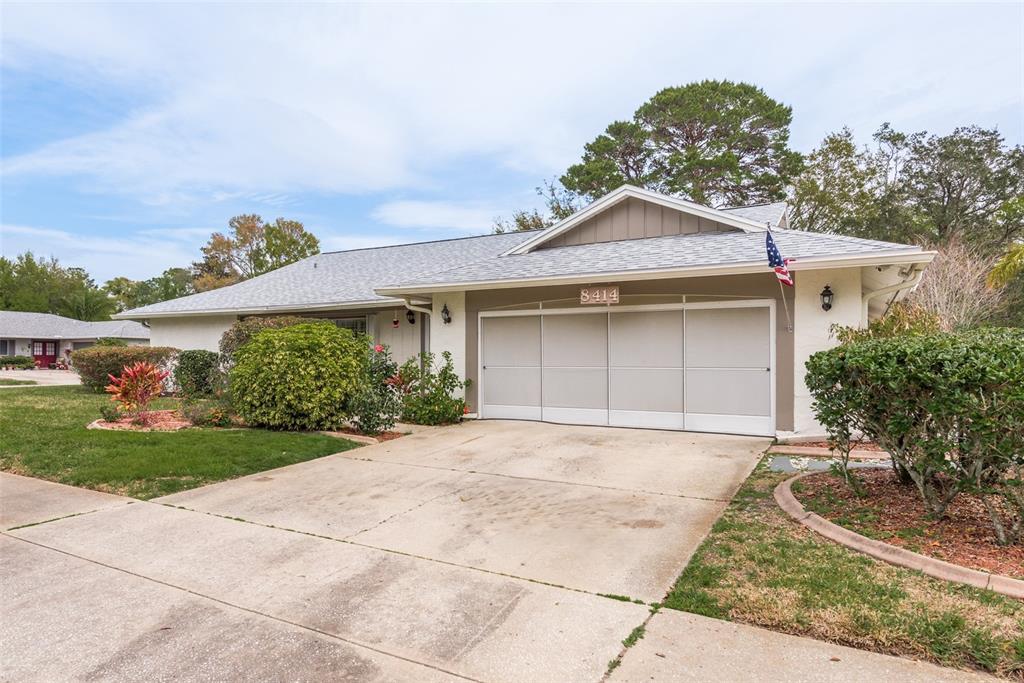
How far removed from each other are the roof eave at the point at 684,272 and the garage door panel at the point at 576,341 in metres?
0.79

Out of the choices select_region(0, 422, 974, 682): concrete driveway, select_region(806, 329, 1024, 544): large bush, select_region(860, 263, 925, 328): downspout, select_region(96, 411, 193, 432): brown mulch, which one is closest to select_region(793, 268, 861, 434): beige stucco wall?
select_region(860, 263, 925, 328): downspout

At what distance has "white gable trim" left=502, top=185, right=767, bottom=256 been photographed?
992 cm

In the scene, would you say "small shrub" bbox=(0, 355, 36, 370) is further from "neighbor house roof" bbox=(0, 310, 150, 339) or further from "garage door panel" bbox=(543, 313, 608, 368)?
"garage door panel" bbox=(543, 313, 608, 368)

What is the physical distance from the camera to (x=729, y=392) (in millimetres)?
8422

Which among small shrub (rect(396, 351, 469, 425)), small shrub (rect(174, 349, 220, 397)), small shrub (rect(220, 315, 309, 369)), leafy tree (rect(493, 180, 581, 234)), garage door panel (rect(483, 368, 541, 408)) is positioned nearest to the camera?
small shrub (rect(396, 351, 469, 425))

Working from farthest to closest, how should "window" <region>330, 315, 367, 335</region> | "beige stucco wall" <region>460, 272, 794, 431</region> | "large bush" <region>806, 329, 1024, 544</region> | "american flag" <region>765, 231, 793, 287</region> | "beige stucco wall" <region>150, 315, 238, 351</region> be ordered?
"beige stucco wall" <region>150, 315, 238, 351</region>
"window" <region>330, 315, 367, 335</region>
"beige stucco wall" <region>460, 272, 794, 431</region>
"american flag" <region>765, 231, 793, 287</region>
"large bush" <region>806, 329, 1024, 544</region>

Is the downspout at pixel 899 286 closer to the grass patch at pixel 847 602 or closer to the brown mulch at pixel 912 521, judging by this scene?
the brown mulch at pixel 912 521

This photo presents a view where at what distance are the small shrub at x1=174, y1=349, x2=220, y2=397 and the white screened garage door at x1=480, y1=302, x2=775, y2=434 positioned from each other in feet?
27.0

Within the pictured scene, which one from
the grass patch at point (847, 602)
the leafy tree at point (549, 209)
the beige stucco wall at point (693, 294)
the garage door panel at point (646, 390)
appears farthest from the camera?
the leafy tree at point (549, 209)

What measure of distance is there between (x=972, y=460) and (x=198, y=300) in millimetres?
18454

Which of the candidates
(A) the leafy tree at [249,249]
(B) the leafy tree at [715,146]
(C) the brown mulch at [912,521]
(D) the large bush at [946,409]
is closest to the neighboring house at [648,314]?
(C) the brown mulch at [912,521]

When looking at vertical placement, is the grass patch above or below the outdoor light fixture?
below

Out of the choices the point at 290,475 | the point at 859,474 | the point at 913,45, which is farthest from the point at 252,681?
the point at 913,45

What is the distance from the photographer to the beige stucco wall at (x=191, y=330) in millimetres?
15438
